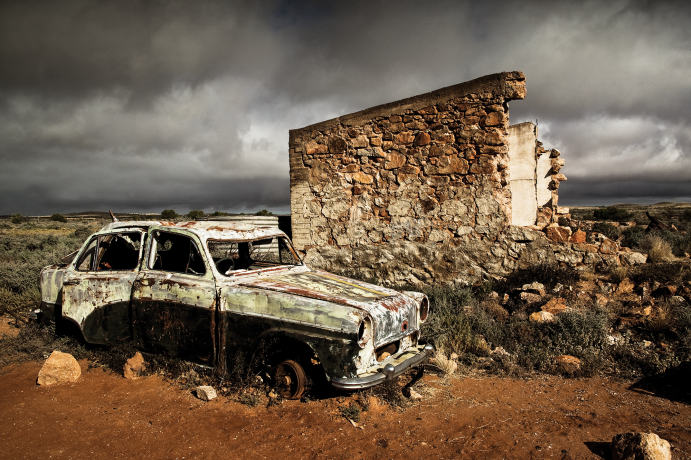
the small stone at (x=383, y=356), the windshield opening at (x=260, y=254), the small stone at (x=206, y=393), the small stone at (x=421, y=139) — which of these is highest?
the small stone at (x=421, y=139)

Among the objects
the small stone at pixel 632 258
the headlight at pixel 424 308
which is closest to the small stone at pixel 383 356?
the headlight at pixel 424 308

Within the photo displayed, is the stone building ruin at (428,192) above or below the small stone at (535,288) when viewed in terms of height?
above

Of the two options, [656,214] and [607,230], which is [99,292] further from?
[656,214]

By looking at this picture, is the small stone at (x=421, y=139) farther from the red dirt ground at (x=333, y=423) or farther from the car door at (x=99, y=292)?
the car door at (x=99, y=292)

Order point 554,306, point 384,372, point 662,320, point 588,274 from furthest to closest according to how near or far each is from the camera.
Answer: point 588,274 → point 554,306 → point 662,320 → point 384,372

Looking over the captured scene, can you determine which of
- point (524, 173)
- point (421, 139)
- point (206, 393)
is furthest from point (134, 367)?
point (524, 173)

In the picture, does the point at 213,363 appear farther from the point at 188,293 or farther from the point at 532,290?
the point at 532,290

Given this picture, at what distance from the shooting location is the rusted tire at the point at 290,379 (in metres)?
3.29

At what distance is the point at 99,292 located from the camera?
4199mm

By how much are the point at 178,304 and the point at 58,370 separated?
1.51 meters

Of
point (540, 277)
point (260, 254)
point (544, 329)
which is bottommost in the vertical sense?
point (544, 329)

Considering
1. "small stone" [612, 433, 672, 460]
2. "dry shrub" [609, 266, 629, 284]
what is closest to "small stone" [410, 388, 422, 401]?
"small stone" [612, 433, 672, 460]

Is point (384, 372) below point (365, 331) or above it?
below

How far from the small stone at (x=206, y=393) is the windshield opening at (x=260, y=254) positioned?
1379 mm
